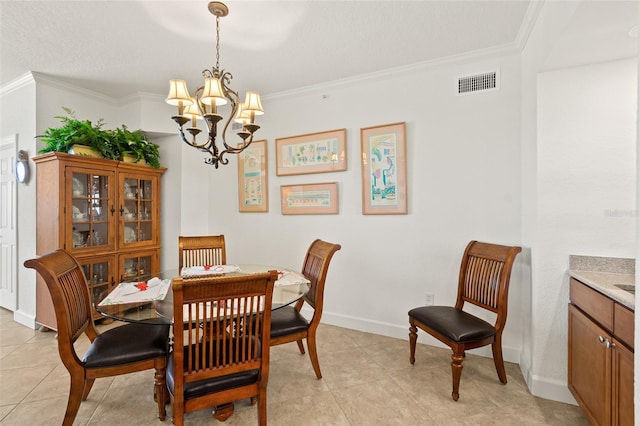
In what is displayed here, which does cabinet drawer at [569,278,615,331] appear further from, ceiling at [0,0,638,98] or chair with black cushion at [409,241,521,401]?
ceiling at [0,0,638,98]

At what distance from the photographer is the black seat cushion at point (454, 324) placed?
1.99 metres

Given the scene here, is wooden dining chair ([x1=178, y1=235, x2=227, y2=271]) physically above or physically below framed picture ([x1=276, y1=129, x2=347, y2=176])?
below

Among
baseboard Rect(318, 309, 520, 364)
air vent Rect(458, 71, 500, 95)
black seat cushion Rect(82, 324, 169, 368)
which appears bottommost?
baseboard Rect(318, 309, 520, 364)

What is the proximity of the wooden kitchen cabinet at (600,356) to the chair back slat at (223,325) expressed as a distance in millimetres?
1623

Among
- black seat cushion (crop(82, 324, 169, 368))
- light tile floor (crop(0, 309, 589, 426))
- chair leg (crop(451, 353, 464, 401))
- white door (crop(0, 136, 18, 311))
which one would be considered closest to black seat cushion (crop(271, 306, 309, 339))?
light tile floor (crop(0, 309, 589, 426))

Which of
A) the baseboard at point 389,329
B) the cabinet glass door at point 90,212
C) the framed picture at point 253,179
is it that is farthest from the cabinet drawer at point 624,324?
the cabinet glass door at point 90,212

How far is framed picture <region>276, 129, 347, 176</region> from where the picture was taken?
3.18m

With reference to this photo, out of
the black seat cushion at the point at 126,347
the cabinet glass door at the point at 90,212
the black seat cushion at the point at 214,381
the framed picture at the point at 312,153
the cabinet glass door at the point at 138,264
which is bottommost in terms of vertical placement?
the black seat cushion at the point at 214,381

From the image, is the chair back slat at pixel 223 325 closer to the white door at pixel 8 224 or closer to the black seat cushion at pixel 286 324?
the black seat cushion at pixel 286 324

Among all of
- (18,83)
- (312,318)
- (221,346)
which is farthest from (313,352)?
(18,83)

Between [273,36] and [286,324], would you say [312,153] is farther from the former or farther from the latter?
[286,324]

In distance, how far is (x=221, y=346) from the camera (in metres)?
1.55

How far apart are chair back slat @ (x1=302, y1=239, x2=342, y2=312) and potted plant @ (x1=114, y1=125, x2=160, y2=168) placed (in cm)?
248

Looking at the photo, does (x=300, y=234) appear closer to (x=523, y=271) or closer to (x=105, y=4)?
(x=523, y=271)
